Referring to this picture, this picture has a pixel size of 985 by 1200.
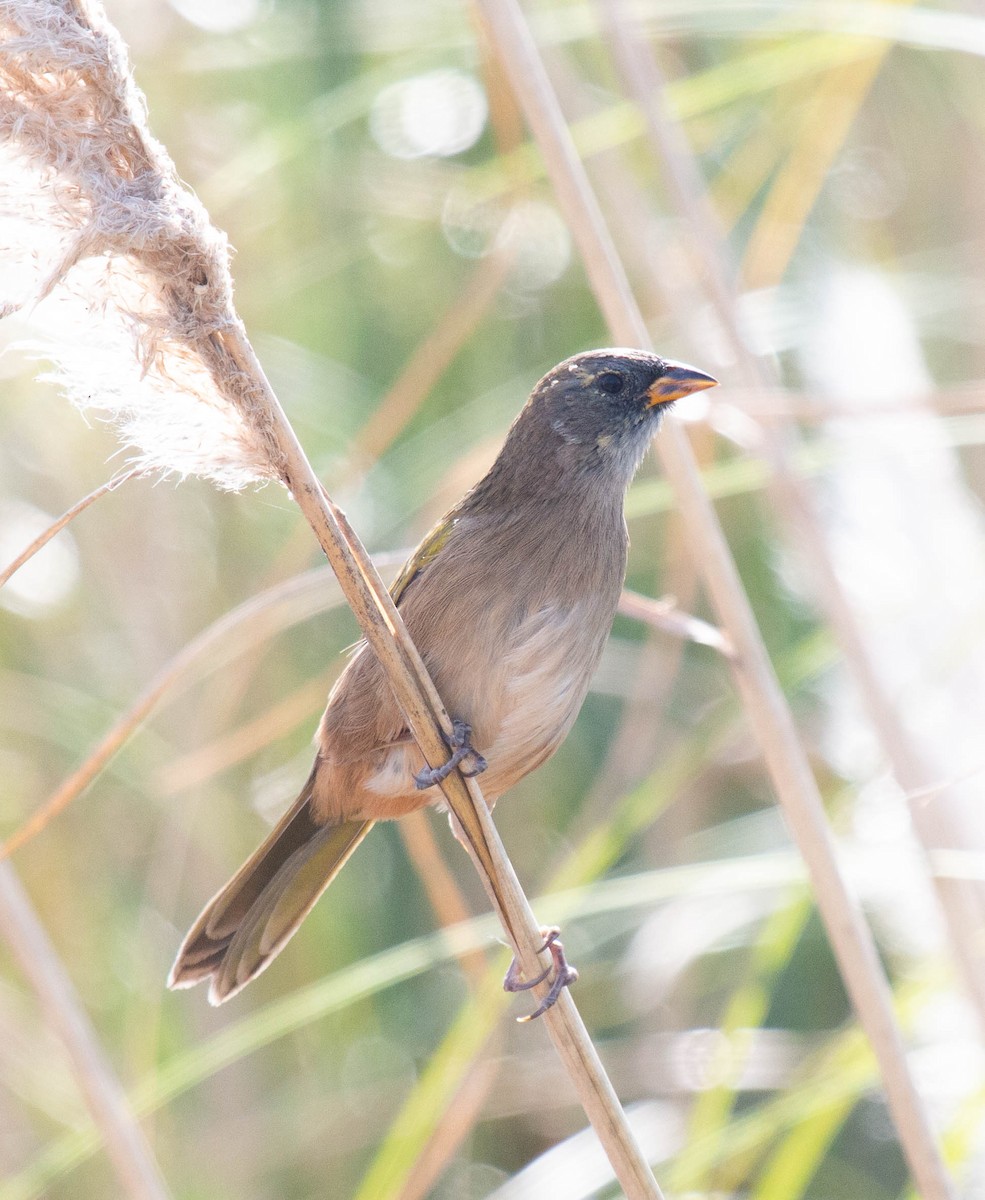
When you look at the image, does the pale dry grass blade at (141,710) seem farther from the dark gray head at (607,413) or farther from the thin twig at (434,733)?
the dark gray head at (607,413)

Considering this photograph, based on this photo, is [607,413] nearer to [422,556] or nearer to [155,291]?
[422,556]

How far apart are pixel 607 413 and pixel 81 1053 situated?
4.41 ft

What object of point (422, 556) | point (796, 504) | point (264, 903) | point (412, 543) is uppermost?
point (412, 543)

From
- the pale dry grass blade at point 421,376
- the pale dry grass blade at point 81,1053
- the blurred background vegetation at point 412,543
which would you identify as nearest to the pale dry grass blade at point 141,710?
the pale dry grass blade at point 81,1053

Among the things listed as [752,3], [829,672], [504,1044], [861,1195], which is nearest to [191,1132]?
[504,1044]

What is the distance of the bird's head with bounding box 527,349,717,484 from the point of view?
2330 mm

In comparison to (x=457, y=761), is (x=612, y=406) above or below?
above

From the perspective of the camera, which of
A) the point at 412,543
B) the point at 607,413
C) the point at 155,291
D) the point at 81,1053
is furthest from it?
the point at 412,543

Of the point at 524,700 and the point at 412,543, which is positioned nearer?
the point at 524,700

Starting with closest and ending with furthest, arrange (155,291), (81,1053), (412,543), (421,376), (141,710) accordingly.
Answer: (155,291) → (141,710) → (81,1053) → (421,376) → (412,543)

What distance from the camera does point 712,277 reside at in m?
2.42

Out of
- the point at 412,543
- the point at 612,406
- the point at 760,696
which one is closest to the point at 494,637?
the point at 760,696

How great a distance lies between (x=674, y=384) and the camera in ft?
7.67

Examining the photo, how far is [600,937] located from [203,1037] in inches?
41.4
